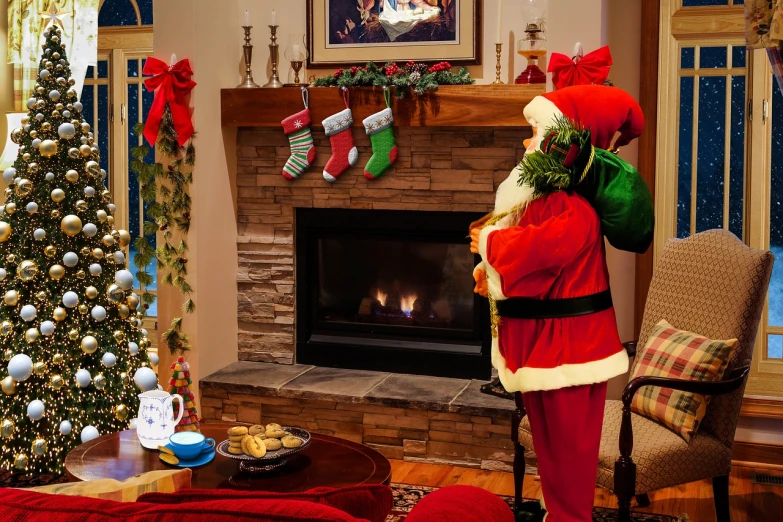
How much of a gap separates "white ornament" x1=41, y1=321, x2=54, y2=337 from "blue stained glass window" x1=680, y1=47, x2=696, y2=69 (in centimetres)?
293

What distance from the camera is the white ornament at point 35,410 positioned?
9.51 ft

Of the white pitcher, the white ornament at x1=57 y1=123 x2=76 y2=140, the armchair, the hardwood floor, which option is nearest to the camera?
the white pitcher

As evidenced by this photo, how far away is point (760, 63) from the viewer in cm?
389

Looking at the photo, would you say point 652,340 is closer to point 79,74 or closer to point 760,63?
point 760,63

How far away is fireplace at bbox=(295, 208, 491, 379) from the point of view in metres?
4.30

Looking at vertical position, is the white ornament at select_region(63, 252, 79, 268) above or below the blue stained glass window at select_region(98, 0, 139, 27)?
below

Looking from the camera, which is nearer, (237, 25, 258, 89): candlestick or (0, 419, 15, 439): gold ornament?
(0, 419, 15, 439): gold ornament

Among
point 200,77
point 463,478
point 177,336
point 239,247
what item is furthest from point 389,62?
point 463,478

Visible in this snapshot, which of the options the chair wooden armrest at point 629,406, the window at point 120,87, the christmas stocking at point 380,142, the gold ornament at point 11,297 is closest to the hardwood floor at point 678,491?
the chair wooden armrest at point 629,406

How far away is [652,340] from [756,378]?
1.14 meters

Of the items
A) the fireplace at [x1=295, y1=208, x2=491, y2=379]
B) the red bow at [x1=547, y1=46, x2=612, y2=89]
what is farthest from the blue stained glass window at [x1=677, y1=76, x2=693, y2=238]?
the fireplace at [x1=295, y1=208, x2=491, y2=379]

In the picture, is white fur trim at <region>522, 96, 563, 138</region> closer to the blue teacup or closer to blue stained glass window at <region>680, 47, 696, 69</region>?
the blue teacup

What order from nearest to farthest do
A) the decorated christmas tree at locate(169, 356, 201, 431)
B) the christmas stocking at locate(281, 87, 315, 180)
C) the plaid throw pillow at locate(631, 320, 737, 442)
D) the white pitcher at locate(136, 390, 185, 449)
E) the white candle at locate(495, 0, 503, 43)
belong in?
the white pitcher at locate(136, 390, 185, 449), the decorated christmas tree at locate(169, 356, 201, 431), the plaid throw pillow at locate(631, 320, 737, 442), the white candle at locate(495, 0, 503, 43), the christmas stocking at locate(281, 87, 315, 180)

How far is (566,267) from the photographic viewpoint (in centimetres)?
253
